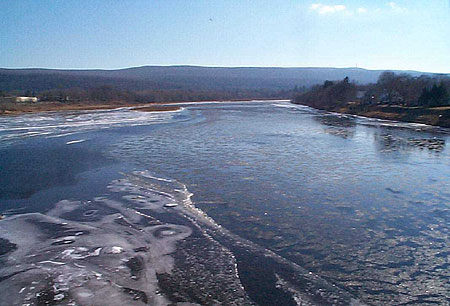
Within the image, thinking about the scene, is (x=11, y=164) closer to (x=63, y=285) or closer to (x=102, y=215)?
(x=102, y=215)

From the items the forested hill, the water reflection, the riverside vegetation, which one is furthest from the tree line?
the forested hill

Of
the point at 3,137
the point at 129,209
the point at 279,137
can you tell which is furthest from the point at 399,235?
the point at 3,137

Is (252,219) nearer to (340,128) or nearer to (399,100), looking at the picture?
(340,128)

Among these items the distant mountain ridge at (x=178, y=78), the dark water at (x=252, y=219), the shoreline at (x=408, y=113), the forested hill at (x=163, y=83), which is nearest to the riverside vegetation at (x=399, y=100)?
the shoreline at (x=408, y=113)

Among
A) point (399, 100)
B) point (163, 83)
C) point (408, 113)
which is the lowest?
point (408, 113)

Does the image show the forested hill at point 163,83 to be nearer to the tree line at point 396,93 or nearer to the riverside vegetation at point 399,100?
the tree line at point 396,93

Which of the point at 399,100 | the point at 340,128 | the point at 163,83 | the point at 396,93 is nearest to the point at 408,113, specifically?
the point at 399,100
